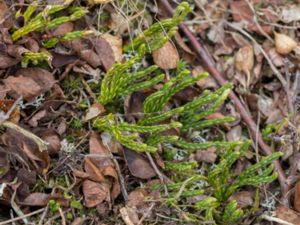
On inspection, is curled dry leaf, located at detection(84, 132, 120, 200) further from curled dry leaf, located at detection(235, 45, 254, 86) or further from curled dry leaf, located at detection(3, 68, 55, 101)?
curled dry leaf, located at detection(235, 45, 254, 86)

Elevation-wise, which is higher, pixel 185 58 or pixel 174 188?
pixel 185 58

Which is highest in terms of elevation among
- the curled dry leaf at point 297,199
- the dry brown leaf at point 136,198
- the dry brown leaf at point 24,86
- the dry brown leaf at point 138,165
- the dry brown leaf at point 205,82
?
the dry brown leaf at point 24,86

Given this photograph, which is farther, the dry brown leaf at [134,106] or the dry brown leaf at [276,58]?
the dry brown leaf at [276,58]

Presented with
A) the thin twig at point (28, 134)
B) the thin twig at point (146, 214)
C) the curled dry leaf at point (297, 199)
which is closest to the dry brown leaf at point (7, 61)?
the thin twig at point (28, 134)

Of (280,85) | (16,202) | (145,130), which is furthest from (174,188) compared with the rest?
(280,85)

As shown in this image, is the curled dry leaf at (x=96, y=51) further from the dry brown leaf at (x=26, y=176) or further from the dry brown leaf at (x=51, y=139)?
the dry brown leaf at (x=26, y=176)

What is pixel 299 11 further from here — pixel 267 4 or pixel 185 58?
pixel 185 58

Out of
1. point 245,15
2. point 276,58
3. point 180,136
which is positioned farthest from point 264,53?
point 180,136
